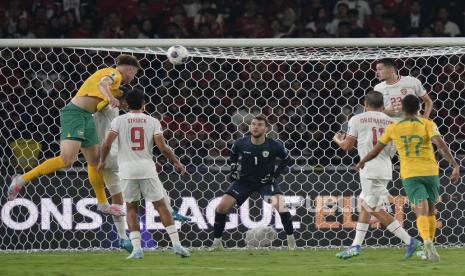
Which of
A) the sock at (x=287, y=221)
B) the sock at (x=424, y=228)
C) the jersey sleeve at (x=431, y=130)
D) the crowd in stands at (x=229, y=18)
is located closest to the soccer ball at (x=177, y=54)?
the sock at (x=287, y=221)

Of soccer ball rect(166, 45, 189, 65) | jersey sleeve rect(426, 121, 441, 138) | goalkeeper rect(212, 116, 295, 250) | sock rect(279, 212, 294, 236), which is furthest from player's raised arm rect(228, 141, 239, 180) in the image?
jersey sleeve rect(426, 121, 441, 138)

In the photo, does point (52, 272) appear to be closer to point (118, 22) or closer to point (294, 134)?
point (294, 134)

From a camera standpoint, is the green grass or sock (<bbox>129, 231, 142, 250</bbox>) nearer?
the green grass

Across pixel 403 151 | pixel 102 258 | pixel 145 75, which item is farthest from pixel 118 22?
pixel 403 151

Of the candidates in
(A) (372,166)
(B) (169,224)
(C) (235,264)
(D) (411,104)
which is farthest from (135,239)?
(D) (411,104)

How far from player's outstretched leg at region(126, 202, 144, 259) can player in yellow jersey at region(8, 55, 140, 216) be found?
46 centimetres

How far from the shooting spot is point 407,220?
1329 cm

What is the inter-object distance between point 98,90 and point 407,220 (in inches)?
153

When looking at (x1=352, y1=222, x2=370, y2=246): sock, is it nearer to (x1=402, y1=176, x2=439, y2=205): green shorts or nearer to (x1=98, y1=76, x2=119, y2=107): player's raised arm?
(x1=402, y1=176, x2=439, y2=205): green shorts

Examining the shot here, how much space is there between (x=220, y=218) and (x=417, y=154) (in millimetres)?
2945

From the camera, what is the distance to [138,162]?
11258 millimetres

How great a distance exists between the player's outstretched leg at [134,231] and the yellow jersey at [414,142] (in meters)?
2.45

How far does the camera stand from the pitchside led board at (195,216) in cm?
1320

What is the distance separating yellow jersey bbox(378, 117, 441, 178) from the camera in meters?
10.5
